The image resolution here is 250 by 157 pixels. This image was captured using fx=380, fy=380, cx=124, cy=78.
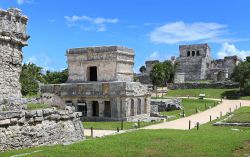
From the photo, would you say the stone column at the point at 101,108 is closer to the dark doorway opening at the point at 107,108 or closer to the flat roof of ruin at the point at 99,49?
the dark doorway opening at the point at 107,108

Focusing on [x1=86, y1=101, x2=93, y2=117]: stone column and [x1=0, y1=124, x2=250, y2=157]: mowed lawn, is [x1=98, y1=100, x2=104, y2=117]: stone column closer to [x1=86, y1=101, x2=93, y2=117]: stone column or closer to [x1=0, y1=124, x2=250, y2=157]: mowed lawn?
[x1=86, y1=101, x2=93, y2=117]: stone column

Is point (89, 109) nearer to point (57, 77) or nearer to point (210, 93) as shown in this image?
point (210, 93)

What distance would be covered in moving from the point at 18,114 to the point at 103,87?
16.1 metres

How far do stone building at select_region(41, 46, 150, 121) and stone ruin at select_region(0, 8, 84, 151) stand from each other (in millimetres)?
10884

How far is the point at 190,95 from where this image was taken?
52.2 meters

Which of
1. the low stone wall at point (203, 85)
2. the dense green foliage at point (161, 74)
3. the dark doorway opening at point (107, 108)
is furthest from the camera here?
the dense green foliage at point (161, 74)

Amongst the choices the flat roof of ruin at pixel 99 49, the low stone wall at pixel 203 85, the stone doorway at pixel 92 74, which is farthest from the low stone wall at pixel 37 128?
the low stone wall at pixel 203 85

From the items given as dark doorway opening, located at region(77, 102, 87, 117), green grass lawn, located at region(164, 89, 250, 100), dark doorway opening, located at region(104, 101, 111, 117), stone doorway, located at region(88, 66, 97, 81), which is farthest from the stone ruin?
green grass lawn, located at region(164, 89, 250, 100)

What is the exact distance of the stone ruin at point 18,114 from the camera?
552 inches

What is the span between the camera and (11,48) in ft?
58.1

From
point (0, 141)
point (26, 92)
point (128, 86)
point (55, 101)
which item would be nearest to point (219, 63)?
point (26, 92)

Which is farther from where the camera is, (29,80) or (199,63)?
(199,63)

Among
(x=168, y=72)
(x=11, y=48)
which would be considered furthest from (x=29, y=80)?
(x=11, y=48)

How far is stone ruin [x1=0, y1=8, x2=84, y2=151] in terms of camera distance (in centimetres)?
1402
